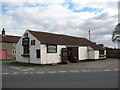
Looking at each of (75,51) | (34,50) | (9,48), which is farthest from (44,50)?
(9,48)

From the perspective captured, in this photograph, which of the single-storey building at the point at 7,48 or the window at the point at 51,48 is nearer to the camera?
the window at the point at 51,48

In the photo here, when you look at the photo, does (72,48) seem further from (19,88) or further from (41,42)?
(19,88)

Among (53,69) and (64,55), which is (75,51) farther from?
(53,69)

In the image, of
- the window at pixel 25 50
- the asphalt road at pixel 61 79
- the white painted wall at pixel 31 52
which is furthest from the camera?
the window at pixel 25 50

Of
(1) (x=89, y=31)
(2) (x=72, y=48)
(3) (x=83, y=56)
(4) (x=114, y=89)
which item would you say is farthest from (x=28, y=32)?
(1) (x=89, y=31)

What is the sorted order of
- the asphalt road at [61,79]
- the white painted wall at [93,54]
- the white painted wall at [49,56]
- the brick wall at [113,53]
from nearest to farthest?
the asphalt road at [61,79]
the white painted wall at [49,56]
the white painted wall at [93,54]
the brick wall at [113,53]

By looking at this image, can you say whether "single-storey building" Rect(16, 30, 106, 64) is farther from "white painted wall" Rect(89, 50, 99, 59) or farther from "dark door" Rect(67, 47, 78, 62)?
"white painted wall" Rect(89, 50, 99, 59)

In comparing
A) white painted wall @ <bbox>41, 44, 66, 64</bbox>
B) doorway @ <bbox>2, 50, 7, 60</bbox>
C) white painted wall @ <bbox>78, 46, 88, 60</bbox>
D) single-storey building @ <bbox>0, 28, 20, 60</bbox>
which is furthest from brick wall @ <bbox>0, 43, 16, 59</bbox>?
white painted wall @ <bbox>41, 44, 66, 64</bbox>

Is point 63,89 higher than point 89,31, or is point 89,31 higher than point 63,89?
point 89,31

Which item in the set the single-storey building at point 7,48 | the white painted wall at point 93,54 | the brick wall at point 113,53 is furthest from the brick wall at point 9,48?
the brick wall at point 113,53

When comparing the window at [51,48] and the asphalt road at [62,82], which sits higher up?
the window at [51,48]

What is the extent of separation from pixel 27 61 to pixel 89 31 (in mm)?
33264

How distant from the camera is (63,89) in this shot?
7574 mm

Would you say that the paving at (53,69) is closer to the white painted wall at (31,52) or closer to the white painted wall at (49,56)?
the white painted wall at (49,56)
